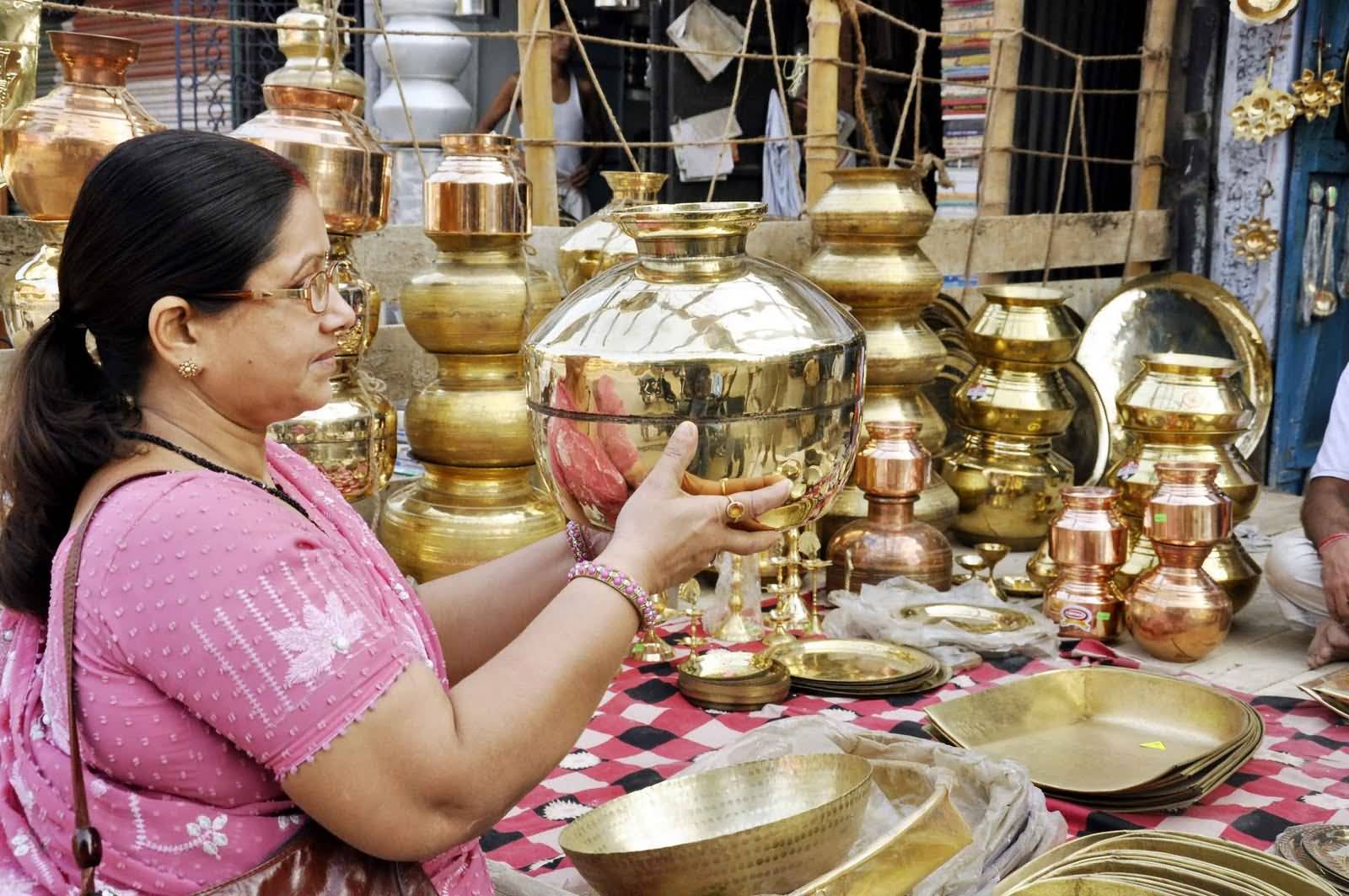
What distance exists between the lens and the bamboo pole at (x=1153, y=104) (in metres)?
5.70

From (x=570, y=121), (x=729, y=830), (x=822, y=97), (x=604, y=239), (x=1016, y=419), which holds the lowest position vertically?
(x=729, y=830)

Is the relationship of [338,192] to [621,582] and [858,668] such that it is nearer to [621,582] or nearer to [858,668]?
[858,668]

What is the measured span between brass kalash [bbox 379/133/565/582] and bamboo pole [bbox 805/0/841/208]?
1278mm

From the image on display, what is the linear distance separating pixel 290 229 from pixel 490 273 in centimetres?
179

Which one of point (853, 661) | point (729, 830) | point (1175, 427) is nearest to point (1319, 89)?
point (1175, 427)

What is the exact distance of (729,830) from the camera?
5.88 ft

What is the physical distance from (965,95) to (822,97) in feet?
6.42

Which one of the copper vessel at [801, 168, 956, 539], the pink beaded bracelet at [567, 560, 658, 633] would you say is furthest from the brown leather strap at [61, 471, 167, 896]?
the copper vessel at [801, 168, 956, 539]

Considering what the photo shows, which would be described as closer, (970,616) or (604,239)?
(970,616)

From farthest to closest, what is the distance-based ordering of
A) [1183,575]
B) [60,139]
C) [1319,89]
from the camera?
[1319,89] → [1183,575] → [60,139]

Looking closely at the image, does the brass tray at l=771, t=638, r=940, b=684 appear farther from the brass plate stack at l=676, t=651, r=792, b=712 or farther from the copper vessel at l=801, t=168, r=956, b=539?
the copper vessel at l=801, t=168, r=956, b=539

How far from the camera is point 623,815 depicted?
5.93ft

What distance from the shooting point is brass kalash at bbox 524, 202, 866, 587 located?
1.38 metres

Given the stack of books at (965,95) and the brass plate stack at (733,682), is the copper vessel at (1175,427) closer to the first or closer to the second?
the brass plate stack at (733,682)
